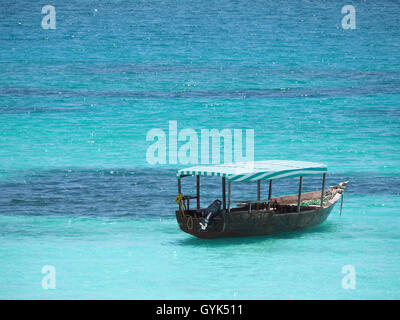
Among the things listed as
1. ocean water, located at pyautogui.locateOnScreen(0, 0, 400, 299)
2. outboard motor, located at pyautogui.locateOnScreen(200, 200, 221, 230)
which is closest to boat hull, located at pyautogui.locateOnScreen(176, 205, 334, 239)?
outboard motor, located at pyautogui.locateOnScreen(200, 200, 221, 230)

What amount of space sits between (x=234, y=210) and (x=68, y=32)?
1654 inches

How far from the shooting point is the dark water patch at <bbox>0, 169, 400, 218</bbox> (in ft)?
80.6

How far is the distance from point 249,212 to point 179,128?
25.2 m

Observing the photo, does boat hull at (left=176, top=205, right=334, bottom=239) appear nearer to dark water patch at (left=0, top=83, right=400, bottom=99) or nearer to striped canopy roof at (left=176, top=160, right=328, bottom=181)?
striped canopy roof at (left=176, top=160, right=328, bottom=181)

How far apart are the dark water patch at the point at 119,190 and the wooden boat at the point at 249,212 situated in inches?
180

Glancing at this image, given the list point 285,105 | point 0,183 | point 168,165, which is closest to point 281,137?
point 285,105

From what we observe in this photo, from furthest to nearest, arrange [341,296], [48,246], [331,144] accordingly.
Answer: [331,144]
[48,246]
[341,296]

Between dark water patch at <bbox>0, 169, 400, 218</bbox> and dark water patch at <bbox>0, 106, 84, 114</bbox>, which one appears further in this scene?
dark water patch at <bbox>0, 106, 84, 114</bbox>

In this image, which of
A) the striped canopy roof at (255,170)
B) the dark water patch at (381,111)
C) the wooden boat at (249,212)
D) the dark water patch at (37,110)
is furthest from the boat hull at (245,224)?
→ the dark water patch at (37,110)

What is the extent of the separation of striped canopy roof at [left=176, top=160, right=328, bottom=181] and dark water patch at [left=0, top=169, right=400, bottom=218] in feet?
15.5

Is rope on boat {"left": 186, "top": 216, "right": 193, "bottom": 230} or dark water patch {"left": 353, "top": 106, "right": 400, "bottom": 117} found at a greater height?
dark water patch {"left": 353, "top": 106, "right": 400, "bottom": 117}

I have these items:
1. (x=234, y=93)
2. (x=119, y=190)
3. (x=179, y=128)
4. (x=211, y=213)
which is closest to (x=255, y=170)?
(x=211, y=213)
